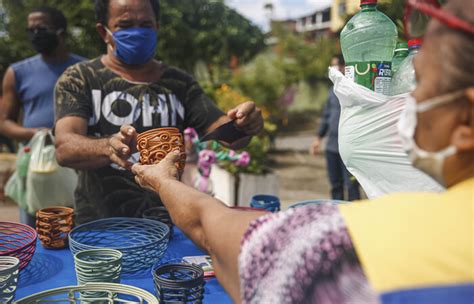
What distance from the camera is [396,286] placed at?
0.78m

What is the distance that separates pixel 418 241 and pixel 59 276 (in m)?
1.31

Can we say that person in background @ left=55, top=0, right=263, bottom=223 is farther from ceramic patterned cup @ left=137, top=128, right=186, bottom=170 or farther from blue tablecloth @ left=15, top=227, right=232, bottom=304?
ceramic patterned cup @ left=137, top=128, right=186, bottom=170

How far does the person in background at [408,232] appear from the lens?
77cm

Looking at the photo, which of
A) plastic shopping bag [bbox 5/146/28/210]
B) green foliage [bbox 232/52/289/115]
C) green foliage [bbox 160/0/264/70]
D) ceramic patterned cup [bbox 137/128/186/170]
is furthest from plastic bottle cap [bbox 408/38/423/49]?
green foliage [bbox 160/0/264/70]

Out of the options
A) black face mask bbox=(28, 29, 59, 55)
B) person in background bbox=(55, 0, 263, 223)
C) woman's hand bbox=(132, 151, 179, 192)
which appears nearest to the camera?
woman's hand bbox=(132, 151, 179, 192)

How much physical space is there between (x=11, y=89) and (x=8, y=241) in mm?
2131

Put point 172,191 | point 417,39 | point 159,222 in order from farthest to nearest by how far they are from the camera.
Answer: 1. point 159,222
2. point 417,39
3. point 172,191

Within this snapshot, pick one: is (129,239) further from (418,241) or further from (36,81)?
(36,81)

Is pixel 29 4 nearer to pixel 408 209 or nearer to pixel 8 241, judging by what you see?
pixel 8 241

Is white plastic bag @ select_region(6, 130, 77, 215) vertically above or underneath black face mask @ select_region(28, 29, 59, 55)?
underneath

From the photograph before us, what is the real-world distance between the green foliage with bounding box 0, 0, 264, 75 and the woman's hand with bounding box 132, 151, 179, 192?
837 cm

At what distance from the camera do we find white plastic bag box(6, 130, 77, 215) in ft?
10.4

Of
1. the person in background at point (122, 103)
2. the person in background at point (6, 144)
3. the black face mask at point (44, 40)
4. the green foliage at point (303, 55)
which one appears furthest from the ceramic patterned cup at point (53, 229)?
the green foliage at point (303, 55)

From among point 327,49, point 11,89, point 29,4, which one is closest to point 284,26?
point 327,49
